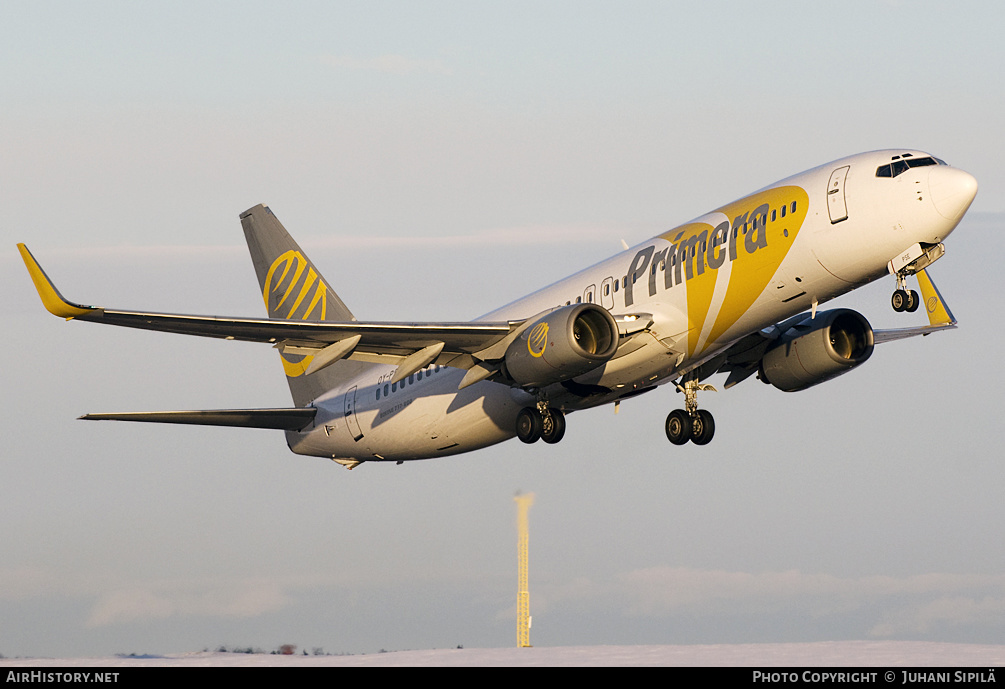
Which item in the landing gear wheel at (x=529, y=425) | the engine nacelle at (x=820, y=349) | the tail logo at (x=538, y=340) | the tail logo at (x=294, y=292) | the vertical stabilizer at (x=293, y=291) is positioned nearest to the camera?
the tail logo at (x=538, y=340)

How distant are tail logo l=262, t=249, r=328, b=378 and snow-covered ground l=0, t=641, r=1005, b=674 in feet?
34.8

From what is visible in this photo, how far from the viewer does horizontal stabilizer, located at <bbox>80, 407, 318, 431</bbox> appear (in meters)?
36.3

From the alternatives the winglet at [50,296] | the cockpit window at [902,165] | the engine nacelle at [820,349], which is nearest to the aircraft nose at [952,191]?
the cockpit window at [902,165]

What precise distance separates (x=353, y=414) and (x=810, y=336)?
1437 centimetres

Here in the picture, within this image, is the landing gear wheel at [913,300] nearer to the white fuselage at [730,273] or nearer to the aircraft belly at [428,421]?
the white fuselage at [730,273]

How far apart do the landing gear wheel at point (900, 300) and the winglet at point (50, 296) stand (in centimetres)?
1857

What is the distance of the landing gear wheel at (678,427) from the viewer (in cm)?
3688

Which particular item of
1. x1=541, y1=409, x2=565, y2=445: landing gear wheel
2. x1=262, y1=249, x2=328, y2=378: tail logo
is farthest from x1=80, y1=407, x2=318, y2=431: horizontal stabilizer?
x1=541, y1=409, x2=565, y2=445: landing gear wheel

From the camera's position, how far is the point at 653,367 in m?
33.1

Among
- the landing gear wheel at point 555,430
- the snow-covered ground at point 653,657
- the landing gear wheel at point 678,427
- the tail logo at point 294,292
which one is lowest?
the snow-covered ground at point 653,657

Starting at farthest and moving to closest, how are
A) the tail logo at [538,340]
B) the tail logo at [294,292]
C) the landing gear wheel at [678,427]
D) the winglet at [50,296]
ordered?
the tail logo at [294,292]
the landing gear wheel at [678,427]
the tail logo at [538,340]
the winglet at [50,296]

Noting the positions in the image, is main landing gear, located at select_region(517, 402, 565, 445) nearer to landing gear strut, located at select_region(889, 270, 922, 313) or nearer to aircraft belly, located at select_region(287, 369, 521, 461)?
aircraft belly, located at select_region(287, 369, 521, 461)

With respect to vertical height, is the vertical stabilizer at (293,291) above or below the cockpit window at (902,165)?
above
